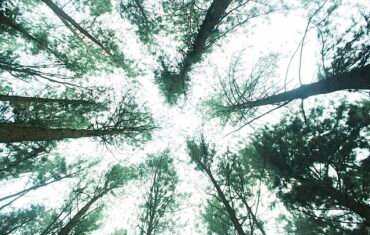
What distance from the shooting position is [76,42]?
774cm

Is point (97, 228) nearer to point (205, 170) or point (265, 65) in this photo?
point (205, 170)

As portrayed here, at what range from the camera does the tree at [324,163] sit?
5.87m

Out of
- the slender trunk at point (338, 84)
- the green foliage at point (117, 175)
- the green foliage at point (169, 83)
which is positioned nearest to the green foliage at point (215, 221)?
the green foliage at point (117, 175)

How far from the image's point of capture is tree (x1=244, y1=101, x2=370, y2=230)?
587 centimetres

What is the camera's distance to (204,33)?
22.2 ft

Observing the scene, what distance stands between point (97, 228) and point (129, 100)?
7.39 meters

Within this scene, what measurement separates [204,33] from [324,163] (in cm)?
458

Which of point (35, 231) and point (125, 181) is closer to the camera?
point (125, 181)

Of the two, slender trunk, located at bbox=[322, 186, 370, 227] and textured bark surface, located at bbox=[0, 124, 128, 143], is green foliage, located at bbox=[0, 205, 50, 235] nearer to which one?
textured bark surface, located at bbox=[0, 124, 128, 143]

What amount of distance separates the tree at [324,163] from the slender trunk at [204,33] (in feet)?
10.5

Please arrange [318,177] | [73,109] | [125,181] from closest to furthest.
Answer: [318,177] → [73,109] → [125,181]

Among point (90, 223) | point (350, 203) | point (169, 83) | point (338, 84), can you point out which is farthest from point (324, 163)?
point (90, 223)

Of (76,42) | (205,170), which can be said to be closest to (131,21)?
(76,42)

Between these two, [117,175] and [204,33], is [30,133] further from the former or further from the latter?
[117,175]
